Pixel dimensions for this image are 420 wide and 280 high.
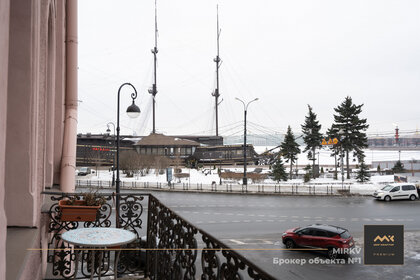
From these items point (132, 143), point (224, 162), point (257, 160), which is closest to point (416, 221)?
point (224, 162)

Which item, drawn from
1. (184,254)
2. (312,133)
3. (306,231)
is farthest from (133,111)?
(312,133)

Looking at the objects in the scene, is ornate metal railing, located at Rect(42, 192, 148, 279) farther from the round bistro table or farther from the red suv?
the red suv

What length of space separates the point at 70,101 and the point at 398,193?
87.9 feet

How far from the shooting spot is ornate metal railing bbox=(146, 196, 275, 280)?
2.37 meters

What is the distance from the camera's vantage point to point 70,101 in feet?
29.6

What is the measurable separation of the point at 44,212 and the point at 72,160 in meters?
3.44

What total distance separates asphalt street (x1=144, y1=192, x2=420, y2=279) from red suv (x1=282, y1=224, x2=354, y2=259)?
0.38 metres

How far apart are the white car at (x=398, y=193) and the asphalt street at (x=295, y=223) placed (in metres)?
0.94

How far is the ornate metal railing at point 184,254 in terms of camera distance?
2371 mm

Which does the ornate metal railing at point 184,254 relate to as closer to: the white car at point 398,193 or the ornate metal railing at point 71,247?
the ornate metal railing at point 71,247

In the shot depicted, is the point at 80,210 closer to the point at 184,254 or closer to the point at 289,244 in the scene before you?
the point at 184,254

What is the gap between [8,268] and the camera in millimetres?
3004

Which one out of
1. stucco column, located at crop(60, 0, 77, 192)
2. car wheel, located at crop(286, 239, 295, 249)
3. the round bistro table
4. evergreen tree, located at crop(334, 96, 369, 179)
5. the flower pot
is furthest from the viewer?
evergreen tree, located at crop(334, 96, 369, 179)

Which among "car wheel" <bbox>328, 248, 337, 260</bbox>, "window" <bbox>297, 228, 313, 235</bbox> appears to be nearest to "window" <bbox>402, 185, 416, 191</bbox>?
"window" <bbox>297, 228, 313, 235</bbox>
